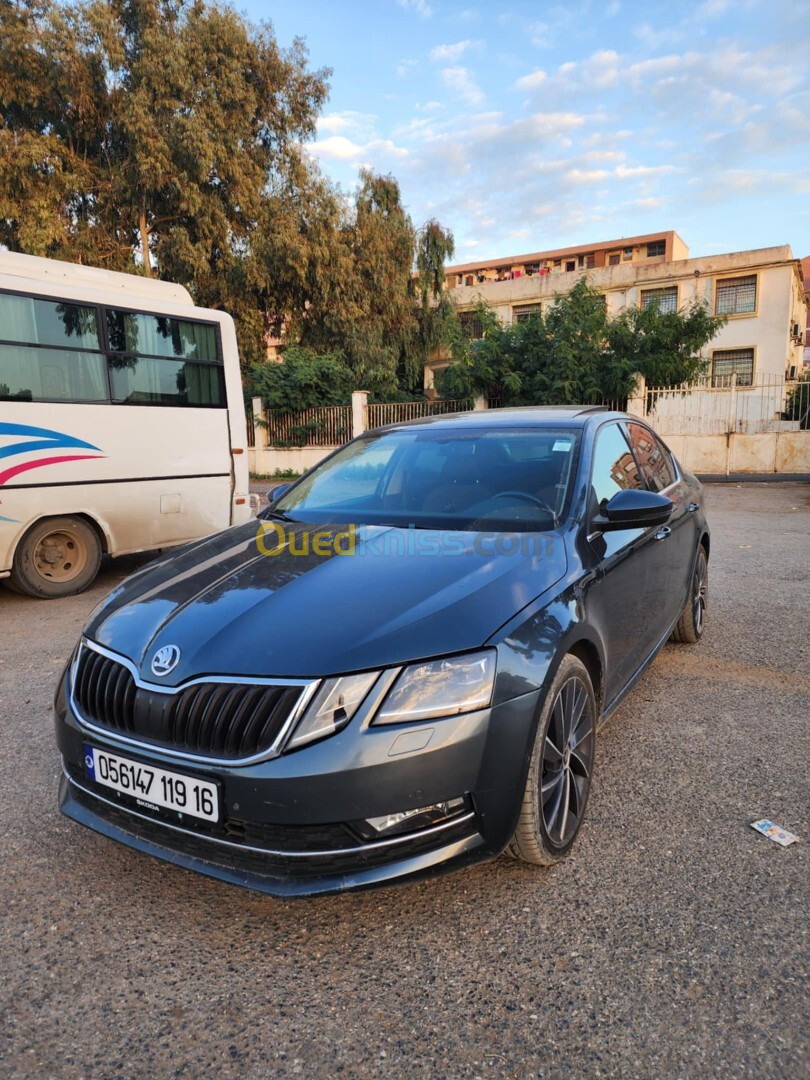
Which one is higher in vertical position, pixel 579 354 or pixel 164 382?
pixel 579 354

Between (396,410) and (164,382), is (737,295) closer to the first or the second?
(396,410)

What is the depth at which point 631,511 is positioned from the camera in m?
2.86

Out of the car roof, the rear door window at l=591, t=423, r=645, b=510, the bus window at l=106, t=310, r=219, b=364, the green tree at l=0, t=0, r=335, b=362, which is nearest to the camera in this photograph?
the rear door window at l=591, t=423, r=645, b=510

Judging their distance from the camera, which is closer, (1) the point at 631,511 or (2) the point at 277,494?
(1) the point at 631,511

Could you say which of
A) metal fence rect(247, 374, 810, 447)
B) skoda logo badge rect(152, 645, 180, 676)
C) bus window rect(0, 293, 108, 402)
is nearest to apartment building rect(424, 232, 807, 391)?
metal fence rect(247, 374, 810, 447)

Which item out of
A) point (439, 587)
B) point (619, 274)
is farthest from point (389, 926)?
point (619, 274)

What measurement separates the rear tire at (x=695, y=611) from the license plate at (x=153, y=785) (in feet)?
10.8

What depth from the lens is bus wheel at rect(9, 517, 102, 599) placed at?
248 inches

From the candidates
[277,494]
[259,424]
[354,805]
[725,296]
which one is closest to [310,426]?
[259,424]

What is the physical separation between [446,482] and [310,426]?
60.1ft

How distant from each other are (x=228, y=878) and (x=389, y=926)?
0.52 m

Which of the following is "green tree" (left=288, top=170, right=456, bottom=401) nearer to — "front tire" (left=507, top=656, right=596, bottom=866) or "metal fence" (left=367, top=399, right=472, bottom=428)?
"metal fence" (left=367, top=399, right=472, bottom=428)

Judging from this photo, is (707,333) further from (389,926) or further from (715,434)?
(389,926)

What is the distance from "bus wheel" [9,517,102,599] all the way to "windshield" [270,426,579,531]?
3.67 meters
